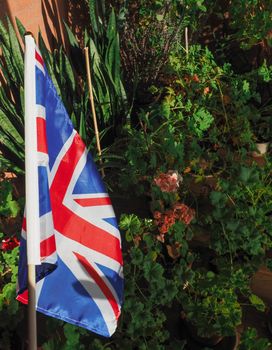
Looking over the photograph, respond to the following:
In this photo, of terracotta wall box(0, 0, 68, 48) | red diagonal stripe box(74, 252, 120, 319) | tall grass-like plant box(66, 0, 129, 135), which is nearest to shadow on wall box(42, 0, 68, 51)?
terracotta wall box(0, 0, 68, 48)

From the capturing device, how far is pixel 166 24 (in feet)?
11.2

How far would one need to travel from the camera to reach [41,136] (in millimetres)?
1092

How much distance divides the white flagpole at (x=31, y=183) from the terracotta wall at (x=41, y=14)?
5.86ft

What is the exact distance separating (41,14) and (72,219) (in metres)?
2.33

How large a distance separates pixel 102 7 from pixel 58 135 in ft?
7.99

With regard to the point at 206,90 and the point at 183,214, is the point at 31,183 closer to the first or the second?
the point at 183,214

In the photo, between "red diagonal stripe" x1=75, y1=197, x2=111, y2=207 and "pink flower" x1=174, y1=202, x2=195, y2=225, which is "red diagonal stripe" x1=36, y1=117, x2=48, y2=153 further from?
"pink flower" x1=174, y1=202, x2=195, y2=225

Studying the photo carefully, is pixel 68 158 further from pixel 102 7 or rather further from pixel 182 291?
pixel 102 7

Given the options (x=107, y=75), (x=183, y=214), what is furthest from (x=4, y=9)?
(x=183, y=214)

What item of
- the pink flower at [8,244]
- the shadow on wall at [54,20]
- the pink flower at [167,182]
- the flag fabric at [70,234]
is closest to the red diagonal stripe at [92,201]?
the flag fabric at [70,234]

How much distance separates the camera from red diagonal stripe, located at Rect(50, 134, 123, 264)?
4.00ft

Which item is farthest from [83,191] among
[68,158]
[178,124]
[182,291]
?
[178,124]

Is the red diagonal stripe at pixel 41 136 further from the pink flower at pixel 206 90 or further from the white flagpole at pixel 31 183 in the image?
the pink flower at pixel 206 90

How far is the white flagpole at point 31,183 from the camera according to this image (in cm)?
99
